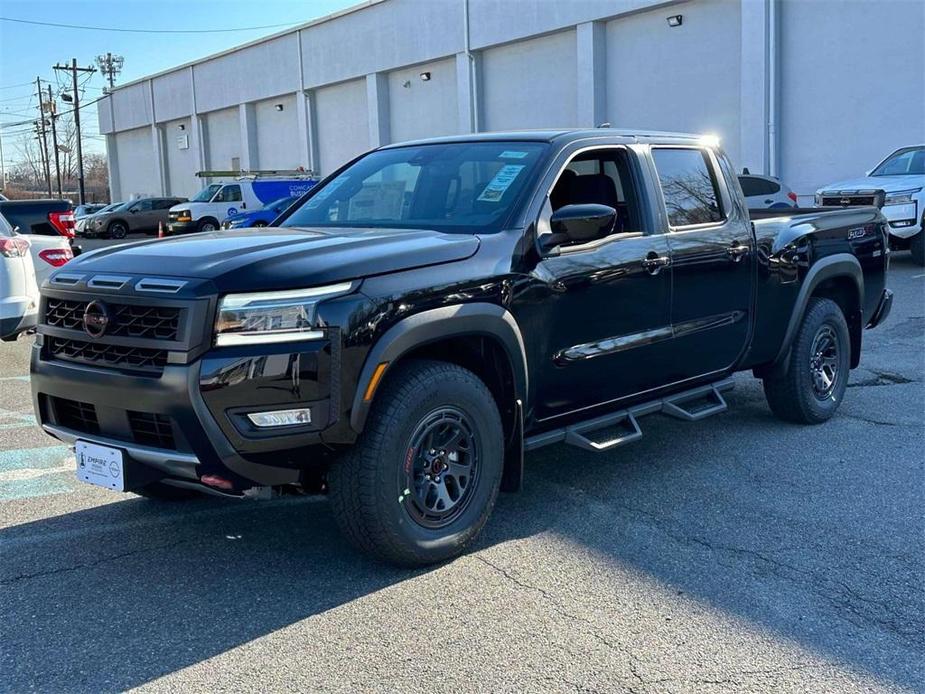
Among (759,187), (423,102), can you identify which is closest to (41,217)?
(759,187)

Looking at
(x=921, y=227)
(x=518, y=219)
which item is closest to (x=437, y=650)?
(x=518, y=219)

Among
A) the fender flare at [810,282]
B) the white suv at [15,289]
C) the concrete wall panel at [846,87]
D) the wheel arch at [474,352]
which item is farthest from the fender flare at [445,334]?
the concrete wall panel at [846,87]

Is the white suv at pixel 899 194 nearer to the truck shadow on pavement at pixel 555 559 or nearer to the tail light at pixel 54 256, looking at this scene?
the truck shadow on pavement at pixel 555 559

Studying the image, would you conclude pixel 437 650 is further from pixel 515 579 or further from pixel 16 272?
pixel 16 272

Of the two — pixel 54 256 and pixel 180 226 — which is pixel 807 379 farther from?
pixel 180 226

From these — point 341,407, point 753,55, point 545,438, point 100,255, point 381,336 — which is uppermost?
point 753,55

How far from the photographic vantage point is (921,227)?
14.9 meters

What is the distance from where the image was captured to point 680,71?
76.4ft

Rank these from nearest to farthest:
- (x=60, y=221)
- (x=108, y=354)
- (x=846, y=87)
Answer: (x=108, y=354), (x=60, y=221), (x=846, y=87)

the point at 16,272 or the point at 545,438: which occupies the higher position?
the point at 16,272

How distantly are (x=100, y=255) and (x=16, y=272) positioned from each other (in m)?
4.82

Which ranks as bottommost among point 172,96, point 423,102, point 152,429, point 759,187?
point 152,429

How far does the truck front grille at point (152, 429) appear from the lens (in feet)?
11.7

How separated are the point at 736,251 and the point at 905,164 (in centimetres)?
1203
